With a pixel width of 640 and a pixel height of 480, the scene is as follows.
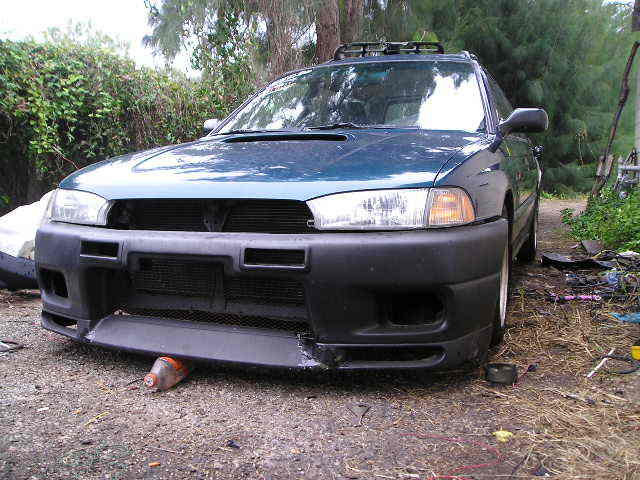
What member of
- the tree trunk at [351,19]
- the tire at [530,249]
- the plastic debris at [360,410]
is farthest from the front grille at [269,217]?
the tree trunk at [351,19]

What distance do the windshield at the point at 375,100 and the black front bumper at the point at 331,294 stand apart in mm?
893

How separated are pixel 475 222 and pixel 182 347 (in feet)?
4.27

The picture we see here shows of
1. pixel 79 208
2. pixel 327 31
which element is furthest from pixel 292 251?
pixel 327 31

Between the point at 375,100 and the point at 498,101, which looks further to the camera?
the point at 498,101

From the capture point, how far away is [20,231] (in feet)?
13.4

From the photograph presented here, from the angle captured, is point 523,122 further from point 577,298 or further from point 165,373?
point 165,373

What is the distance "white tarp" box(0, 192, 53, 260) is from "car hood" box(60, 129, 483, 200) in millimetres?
1410

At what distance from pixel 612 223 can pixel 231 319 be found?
14.7 feet

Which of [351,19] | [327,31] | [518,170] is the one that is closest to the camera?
[518,170]

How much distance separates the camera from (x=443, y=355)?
2303 mm

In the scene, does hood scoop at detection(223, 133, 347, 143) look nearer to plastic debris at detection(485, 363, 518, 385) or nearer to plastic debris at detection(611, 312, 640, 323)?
plastic debris at detection(485, 363, 518, 385)

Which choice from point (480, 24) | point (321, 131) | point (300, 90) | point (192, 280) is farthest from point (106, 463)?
point (480, 24)

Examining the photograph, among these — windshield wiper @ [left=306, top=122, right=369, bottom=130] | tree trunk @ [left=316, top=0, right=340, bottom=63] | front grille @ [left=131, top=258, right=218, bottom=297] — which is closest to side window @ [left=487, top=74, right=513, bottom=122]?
windshield wiper @ [left=306, top=122, right=369, bottom=130]

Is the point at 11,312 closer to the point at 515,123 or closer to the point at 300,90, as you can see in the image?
the point at 300,90
